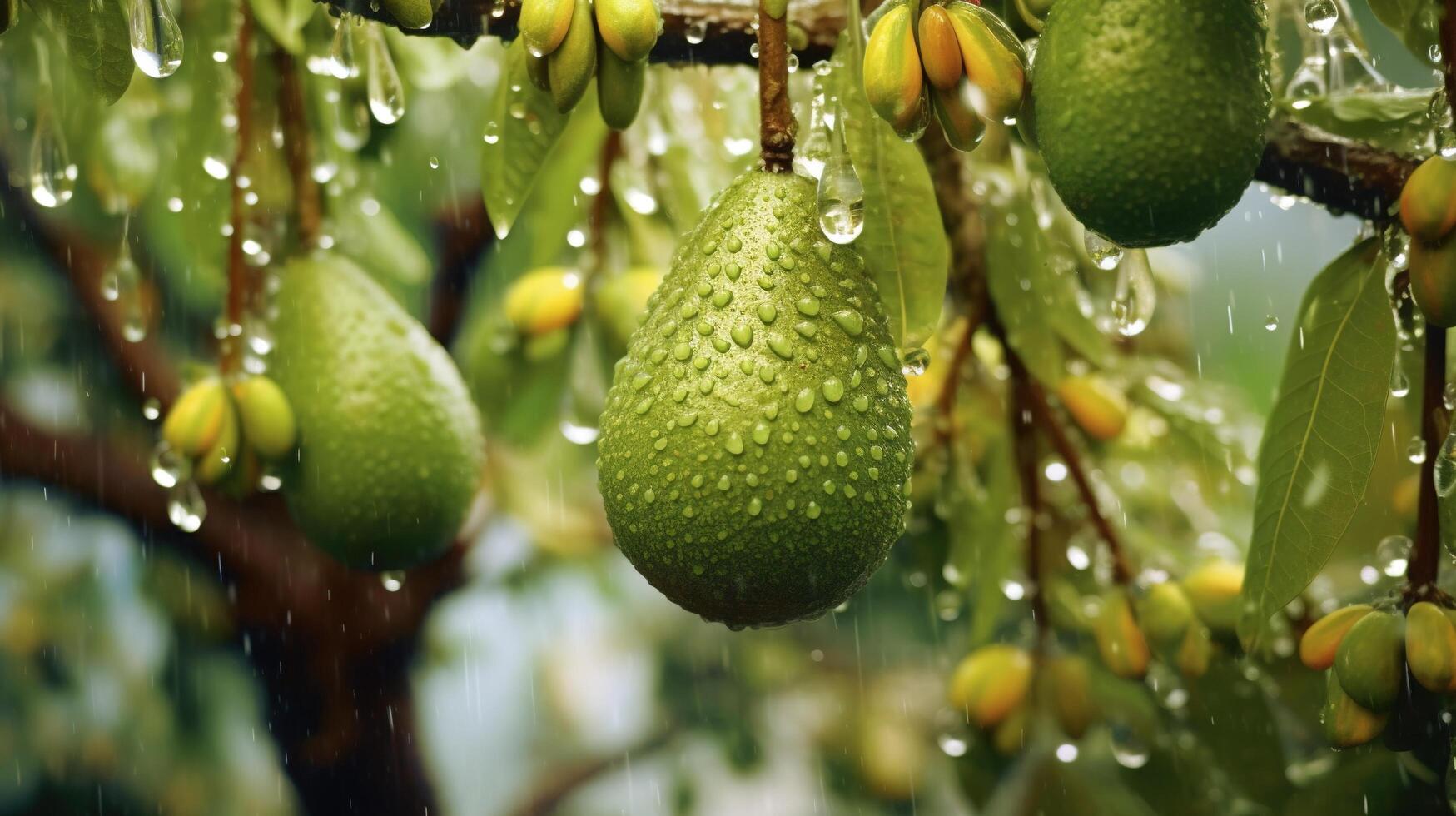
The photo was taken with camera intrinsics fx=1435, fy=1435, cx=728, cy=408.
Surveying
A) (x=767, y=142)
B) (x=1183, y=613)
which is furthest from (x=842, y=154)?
(x=1183, y=613)

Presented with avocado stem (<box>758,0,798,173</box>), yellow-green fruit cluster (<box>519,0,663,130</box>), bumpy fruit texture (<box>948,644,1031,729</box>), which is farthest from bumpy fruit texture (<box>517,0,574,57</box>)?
bumpy fruit texture (<box>948,644,1031,729</box>)

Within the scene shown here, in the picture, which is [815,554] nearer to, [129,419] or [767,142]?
[767,142]

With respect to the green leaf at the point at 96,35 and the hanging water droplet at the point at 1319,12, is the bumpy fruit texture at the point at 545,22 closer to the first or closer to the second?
the green leaf at the point at 96,35

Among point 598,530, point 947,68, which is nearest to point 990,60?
point 947,68

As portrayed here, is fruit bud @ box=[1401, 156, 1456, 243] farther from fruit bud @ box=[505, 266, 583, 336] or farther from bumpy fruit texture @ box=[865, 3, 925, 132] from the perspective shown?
fruit bud @ box=[505, 266, 583, 336]

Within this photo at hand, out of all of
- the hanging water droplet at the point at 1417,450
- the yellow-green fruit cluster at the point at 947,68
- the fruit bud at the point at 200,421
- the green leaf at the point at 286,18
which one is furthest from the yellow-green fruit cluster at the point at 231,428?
the hanging water droplet at the point at 1417,450
